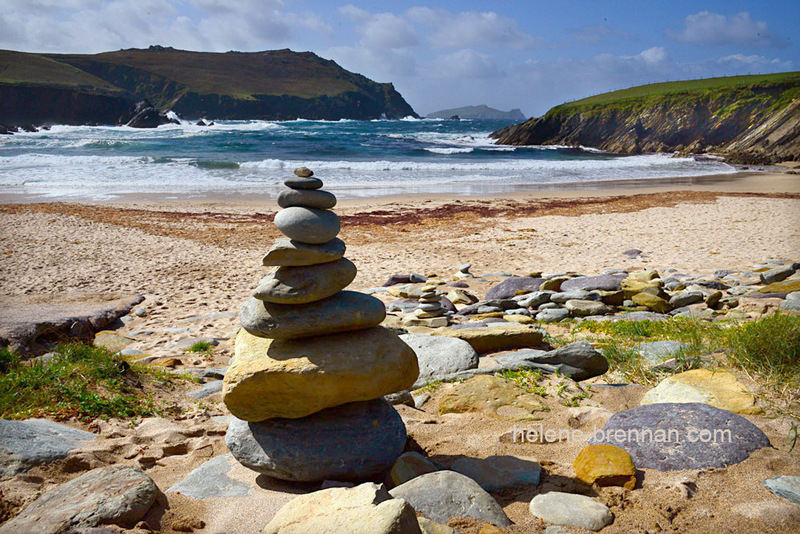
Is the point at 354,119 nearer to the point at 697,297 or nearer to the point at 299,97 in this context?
the point at 299,97

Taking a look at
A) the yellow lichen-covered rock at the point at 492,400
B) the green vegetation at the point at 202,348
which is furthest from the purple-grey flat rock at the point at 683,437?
the green vegetation at the point at 202,348

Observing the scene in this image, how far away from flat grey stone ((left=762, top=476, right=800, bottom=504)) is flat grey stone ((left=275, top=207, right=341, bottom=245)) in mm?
3084

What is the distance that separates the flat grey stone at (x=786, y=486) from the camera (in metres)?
2.78

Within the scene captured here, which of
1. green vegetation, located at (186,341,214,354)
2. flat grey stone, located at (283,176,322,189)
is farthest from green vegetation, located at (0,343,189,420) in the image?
flat grey stone, located at (283,176,322,189)

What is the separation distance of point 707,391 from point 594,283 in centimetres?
494

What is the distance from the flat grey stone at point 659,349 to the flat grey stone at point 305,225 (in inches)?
144

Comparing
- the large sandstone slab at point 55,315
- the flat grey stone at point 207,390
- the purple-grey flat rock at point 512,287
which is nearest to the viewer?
the flat grey stone at point 207,390

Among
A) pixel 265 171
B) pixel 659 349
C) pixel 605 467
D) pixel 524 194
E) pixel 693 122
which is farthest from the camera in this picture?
pixel 693 122

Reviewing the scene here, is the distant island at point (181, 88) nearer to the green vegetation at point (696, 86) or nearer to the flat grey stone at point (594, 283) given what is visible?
the green vegetation at point (696, 86)

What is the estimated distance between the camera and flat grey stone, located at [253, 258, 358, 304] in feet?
11.9

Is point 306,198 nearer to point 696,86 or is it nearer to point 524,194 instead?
point 524,194

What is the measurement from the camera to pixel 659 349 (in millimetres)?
5430

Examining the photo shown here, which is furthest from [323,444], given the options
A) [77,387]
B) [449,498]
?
[77,387]

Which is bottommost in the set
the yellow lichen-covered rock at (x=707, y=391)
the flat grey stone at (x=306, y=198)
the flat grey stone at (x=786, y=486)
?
the yellow lichen-covered rock at (x=707, y=391)
